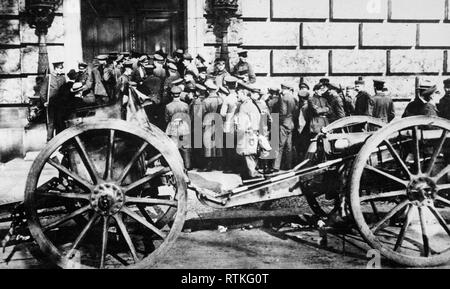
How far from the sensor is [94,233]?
5.08 metres

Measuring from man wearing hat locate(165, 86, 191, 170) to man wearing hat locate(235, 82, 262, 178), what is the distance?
950mm

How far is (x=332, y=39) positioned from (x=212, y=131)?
3938mm

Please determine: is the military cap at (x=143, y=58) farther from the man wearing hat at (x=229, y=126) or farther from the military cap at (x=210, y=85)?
the man wearing hat at (x=229, y=126)

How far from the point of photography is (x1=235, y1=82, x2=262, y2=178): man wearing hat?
25.7 feet

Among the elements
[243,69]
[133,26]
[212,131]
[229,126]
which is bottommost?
[212,131]

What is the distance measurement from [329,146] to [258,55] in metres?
6.02

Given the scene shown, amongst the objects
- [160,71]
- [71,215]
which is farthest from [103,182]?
[160,71]

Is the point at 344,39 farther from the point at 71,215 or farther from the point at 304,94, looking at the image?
the point at 71,215

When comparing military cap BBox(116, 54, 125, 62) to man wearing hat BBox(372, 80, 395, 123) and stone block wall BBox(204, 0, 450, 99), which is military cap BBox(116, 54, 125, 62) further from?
man wearing hat BBox(372, 80, 395, 123)

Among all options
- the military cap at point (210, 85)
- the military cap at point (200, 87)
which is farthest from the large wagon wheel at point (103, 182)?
the military cap at point (200, 87)

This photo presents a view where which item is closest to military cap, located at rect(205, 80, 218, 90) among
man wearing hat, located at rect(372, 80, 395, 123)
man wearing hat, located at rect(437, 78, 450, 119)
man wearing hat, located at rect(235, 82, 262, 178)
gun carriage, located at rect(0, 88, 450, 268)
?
man wearing hat, located at rect(235, 82, 262, 178)

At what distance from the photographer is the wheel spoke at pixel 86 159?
3.56 m

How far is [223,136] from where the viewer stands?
8.32 metres

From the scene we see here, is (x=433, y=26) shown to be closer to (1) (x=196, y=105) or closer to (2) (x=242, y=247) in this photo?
(1) (x=196, y=105)
